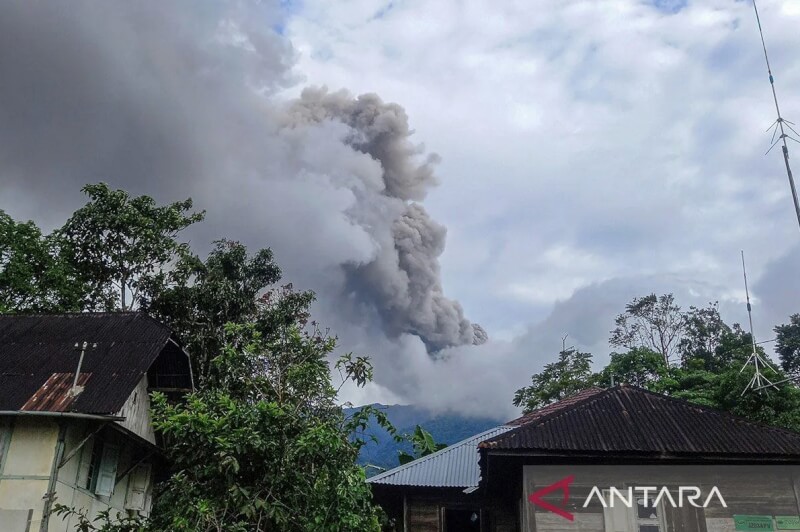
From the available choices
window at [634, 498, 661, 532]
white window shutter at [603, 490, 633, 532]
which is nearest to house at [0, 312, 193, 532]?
white window shutter at [603, 490, 633, 532]

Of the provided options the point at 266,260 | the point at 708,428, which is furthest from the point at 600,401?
the point at 266,260

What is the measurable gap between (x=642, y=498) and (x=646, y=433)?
104cm

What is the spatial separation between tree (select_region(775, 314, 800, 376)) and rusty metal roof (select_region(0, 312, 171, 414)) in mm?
37169

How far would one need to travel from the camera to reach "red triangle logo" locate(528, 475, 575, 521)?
33.9ft

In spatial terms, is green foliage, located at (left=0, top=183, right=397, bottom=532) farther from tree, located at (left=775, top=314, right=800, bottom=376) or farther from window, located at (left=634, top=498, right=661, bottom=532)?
tree, located at (left=775, top=314, right=800, bottom=376)

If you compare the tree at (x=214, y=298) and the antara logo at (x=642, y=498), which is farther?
the tree at (x=214, y=298)

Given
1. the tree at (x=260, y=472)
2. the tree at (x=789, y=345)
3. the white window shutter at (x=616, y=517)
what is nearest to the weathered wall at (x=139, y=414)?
the tree at (x=260, y=472)

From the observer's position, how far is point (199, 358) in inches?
808

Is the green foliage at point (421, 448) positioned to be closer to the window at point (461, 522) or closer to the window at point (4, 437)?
the window at point (461, 522)

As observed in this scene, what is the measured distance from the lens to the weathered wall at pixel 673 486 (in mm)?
10219

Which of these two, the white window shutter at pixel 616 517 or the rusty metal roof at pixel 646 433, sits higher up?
the rusty metal roof at pixel 646 433

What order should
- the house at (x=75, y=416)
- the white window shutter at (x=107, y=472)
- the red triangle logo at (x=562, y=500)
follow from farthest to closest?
the white window shutter at (x=107, y=472) < the house at (x=75, y=416) < the red triangle logo at (x=562, y=500)

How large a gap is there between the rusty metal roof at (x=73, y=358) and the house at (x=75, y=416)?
21 millimetres

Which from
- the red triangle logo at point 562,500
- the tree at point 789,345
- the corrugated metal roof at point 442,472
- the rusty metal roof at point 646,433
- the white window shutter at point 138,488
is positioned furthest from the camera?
the tree at point 789,345
